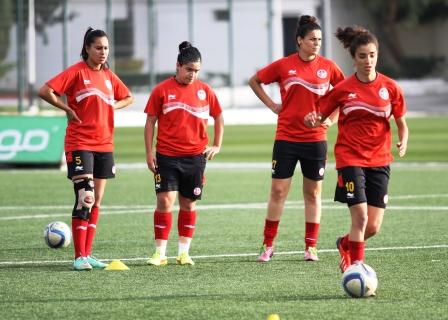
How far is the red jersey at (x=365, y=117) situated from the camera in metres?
10.2

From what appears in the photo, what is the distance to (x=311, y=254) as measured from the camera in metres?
11.8

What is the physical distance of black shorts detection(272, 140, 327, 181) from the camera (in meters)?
11.9

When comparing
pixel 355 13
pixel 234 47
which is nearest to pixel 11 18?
pixel 234 47

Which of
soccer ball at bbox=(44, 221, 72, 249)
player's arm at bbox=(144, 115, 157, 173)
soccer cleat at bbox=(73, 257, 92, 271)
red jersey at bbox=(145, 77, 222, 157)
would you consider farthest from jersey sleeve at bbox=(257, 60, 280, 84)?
soccer ball at bbox=(44, 221, 72, 249)

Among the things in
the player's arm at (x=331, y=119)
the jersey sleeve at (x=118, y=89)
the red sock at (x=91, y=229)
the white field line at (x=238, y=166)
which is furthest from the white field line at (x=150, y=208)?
the white field line at (x=238, y=166)

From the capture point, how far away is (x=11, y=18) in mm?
43875

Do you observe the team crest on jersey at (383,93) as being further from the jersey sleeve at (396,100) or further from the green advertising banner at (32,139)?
the green advertising banner at (32,139)

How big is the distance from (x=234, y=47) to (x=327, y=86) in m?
37.4

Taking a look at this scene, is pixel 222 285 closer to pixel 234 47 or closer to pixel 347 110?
pixel 347 110

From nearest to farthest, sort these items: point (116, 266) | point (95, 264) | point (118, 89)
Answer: point (116, 266) < point (95, 264) < point (118, 89)

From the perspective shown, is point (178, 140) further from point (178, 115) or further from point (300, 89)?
point (300, 89)

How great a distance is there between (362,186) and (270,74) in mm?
2255

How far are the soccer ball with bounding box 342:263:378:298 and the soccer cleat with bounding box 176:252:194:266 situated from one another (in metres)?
2.45

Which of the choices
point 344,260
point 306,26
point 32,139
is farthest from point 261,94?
point 32,139
